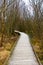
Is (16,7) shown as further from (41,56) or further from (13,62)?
(13,62)

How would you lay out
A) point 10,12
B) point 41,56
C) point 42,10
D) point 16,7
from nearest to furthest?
point 41,56
point 42,10
point 10,12
point 16,7

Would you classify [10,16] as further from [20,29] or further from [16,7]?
[20,29]

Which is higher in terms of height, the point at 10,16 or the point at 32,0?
the point at 32,0

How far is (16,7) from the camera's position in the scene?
37000 mm

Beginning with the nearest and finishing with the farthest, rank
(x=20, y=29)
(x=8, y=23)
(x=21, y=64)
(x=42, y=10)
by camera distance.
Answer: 1. (x=21, y=64)
2. (x=42, y=10)
3. (x=8, y=23)
4. (x=20, y=29)

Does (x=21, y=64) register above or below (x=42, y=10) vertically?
below

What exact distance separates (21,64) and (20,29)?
131 ft

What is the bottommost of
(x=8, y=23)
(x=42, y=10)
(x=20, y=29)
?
(x=20, y=29)

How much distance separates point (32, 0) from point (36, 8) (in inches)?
115

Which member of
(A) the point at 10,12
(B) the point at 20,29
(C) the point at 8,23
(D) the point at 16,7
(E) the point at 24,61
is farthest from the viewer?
(B) the point at 20,29

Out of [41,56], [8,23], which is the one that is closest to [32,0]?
[8,23]

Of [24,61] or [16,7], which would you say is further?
[16,7]

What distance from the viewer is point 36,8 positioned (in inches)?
1135

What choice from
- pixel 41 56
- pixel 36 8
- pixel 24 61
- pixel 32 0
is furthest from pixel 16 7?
pixel 24 61
